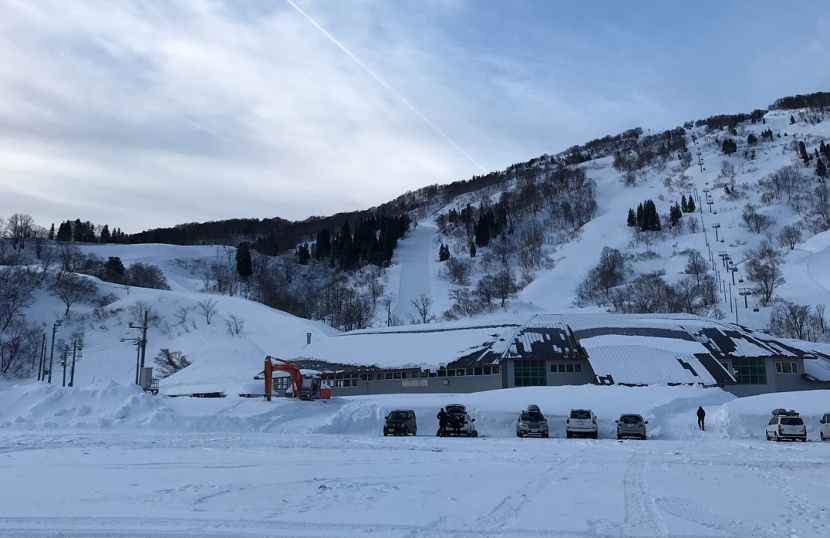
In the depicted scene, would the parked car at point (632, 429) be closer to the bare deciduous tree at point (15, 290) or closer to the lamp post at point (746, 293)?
the lamp post at point (746, 293)

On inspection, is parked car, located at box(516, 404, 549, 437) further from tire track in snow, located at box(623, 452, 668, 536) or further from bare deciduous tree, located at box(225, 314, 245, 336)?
bare deciduous tree, located at box(225, 314, 245, 336)

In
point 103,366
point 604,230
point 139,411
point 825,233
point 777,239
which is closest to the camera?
point 139,411

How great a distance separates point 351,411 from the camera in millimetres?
34219

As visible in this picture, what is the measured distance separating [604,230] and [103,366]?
367 ft

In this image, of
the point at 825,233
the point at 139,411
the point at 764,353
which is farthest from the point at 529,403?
the point at 825,233

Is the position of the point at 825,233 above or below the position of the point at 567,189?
below

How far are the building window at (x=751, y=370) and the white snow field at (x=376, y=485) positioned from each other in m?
22.2

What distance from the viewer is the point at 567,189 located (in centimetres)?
19438

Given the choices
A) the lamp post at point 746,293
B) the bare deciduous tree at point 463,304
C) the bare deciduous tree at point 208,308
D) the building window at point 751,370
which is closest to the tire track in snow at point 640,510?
the building window at point 751,370

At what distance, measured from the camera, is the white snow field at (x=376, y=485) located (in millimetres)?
9594

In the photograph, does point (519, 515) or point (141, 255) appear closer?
point (519, 515)

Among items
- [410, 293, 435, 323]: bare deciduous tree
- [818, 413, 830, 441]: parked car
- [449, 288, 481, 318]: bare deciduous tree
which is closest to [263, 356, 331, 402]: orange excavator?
[818, 413, 830, 441]: parked car

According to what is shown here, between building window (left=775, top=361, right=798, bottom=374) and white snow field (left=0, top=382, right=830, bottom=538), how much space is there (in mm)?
24299

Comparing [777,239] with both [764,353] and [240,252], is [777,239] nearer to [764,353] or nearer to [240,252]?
[764,353]
